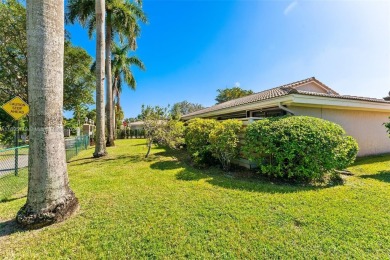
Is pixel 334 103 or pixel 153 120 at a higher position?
pixel 334 103

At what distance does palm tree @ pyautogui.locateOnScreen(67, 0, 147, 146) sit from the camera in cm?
1249

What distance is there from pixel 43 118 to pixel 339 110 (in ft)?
38.8

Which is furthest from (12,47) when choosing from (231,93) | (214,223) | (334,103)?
(231,93)

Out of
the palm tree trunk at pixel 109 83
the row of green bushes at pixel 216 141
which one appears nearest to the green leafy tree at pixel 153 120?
the row of green bushes at pixel 216 141

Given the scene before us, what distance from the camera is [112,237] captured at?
303 cm

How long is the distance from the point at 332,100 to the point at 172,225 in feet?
27.9

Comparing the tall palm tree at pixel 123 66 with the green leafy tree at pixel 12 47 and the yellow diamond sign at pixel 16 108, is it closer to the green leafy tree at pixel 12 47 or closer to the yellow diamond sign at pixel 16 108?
the green leafy tree at pixel 12 47

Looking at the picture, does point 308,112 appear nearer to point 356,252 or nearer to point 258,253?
point 356,252

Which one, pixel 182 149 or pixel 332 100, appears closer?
pixel 332 100

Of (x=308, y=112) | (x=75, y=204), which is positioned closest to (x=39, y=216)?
(x=75, y=204)

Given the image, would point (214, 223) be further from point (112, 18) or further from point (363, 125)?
point (112, 18)

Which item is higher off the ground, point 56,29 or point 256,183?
point 56,29

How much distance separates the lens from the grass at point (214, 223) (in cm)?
275

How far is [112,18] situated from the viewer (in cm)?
1345
